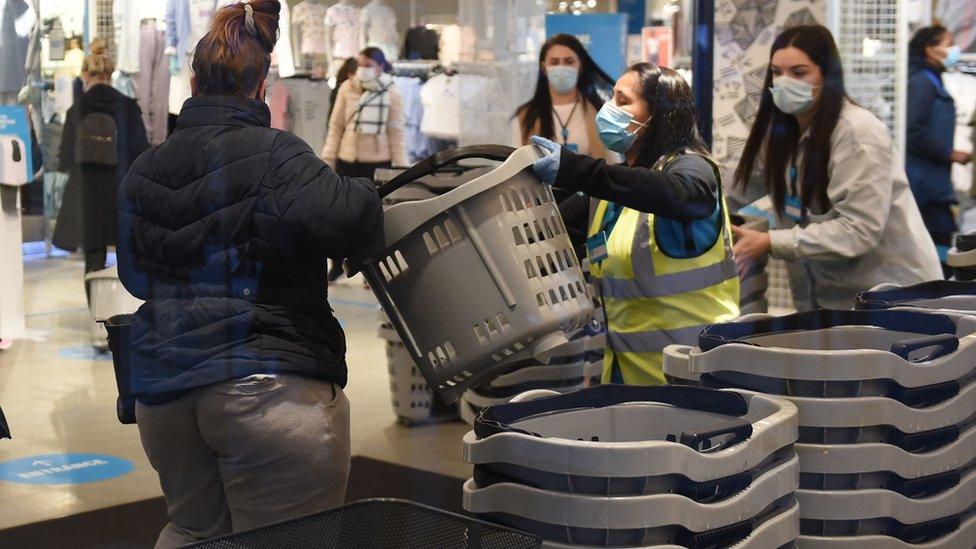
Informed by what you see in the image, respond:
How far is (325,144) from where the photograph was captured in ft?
10.2

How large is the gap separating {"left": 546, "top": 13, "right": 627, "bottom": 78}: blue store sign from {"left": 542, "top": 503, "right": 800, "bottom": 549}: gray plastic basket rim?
1597 mm

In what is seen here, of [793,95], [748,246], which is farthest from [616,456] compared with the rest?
[793,95]

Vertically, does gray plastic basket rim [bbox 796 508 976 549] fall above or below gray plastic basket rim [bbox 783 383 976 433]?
below

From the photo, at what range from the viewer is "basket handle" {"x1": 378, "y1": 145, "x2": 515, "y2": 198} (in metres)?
2.64

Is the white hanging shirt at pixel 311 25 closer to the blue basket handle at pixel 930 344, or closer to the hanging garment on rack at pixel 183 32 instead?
the hanging garment on rack at pixel 183 32

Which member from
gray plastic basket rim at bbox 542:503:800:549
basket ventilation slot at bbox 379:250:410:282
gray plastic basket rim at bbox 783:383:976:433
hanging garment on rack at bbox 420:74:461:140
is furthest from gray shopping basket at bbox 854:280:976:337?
basket ventilation slot at bbox 379:250:410:282

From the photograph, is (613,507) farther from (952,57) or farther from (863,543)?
(952,57)

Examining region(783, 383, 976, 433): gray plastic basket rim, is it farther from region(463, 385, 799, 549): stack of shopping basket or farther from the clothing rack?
the clothing rack

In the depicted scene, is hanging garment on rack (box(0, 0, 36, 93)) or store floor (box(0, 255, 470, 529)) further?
store floor (box(0, 255, 470, 529))

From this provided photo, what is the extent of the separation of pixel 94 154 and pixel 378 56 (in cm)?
91

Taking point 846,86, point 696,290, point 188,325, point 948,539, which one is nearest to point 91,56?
point 188,325

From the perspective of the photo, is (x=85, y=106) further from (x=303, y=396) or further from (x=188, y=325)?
(x=303, y=396)

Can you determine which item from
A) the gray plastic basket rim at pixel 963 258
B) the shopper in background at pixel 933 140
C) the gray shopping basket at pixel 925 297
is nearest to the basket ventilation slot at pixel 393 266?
the gray shopping basket at pixel 925 297

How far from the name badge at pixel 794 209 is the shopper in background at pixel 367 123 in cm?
142
